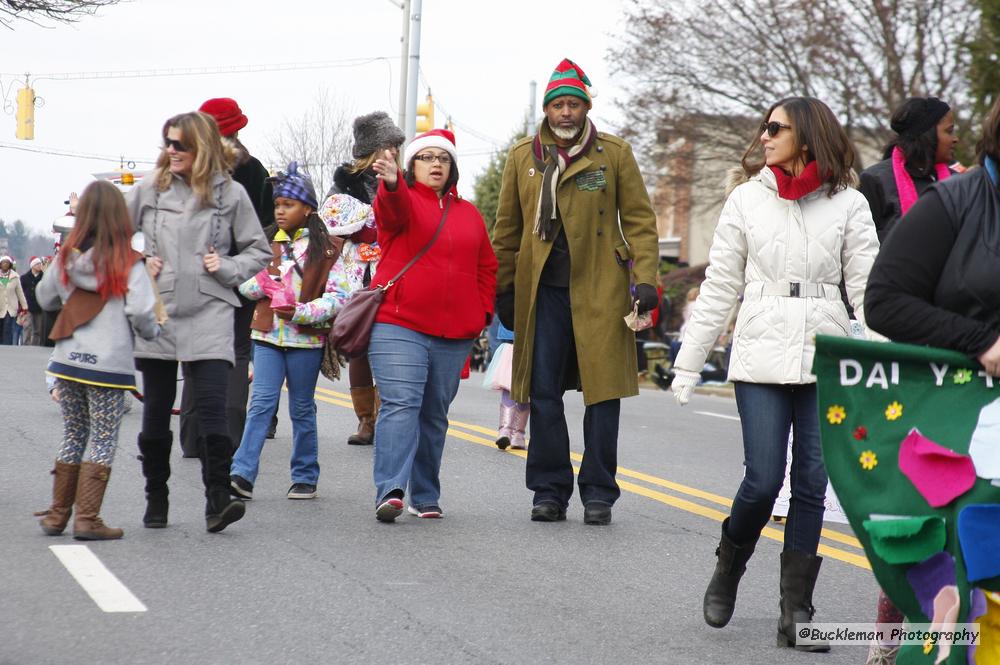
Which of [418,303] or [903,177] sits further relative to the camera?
[418,303]

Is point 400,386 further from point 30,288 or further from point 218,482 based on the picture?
point 30,288

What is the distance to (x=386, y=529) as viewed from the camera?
704 cm

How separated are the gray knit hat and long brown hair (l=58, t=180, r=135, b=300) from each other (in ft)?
8.22

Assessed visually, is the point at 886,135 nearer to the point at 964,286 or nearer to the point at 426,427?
the point at 426,427

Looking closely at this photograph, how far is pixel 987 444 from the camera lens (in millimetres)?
3230

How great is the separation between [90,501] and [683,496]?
3740mm

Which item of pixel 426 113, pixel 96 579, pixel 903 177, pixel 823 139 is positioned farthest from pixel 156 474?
pixel 426 113

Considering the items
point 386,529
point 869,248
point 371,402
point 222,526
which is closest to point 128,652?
point 222,526

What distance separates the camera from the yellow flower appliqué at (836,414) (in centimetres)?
343

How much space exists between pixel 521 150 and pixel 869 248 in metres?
2.75

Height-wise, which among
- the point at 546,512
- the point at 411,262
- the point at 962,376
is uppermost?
the point at 411,262

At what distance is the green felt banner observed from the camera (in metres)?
3.20

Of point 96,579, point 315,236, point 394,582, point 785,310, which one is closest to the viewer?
point 785,310

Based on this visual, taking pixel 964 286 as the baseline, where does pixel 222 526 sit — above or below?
below
